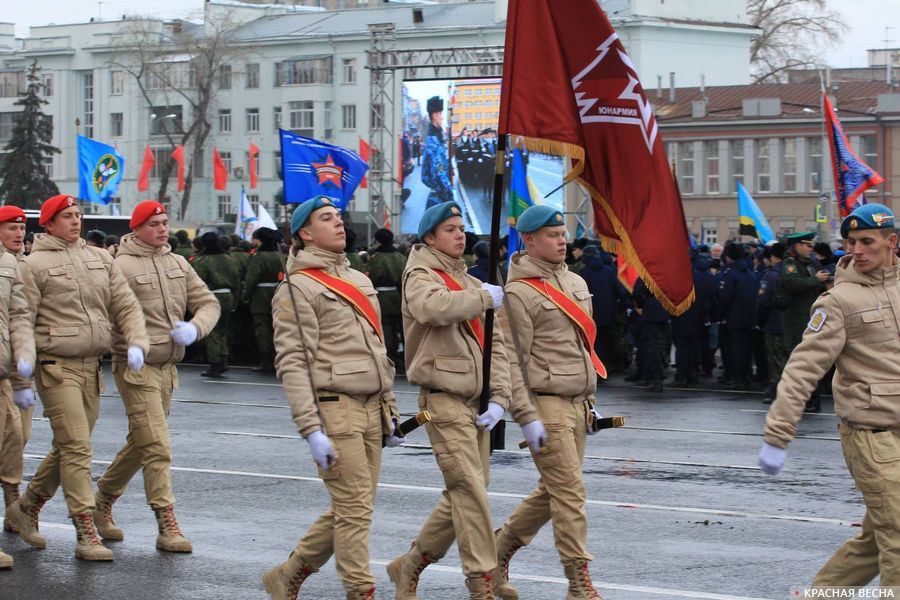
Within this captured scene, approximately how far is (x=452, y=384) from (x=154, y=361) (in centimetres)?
255

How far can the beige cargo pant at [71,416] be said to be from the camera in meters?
8.73

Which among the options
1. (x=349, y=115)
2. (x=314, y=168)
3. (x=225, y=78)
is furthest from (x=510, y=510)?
(x=225, y=78)

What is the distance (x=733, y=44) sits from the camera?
74125 millimetres

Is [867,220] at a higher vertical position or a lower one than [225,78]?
lower

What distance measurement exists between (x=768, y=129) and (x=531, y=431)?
60.0 m

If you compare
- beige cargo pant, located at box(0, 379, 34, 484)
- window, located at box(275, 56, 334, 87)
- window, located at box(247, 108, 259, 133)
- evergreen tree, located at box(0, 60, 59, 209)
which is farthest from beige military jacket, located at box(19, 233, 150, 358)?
window, located at box(247, 108, 259, 133)

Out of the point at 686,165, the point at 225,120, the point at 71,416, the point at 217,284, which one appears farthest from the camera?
the point at 225,120

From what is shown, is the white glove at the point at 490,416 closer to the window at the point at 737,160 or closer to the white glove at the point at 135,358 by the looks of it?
the white glove at the point at 135,358

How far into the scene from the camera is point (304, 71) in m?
81.5

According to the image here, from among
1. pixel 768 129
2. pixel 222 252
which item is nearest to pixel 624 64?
pixel 222 252

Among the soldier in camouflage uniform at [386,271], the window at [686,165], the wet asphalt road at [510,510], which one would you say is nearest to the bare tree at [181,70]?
the window at [686,165]

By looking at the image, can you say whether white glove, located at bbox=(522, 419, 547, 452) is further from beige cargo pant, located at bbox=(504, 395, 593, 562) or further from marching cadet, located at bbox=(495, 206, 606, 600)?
beige cargo pant, located at bbox=(504, 395, 593, 562)

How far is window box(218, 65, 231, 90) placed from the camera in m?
82.8

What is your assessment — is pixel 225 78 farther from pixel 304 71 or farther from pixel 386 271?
pixel 386 271
